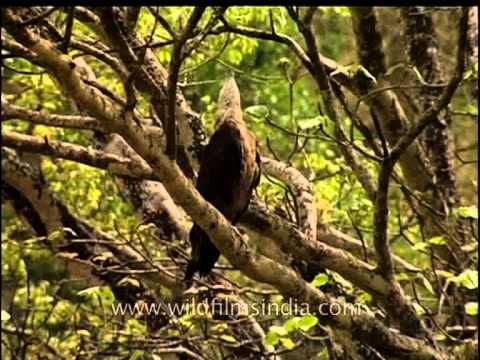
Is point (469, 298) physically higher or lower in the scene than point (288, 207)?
lower

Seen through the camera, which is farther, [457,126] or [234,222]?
[457,126]

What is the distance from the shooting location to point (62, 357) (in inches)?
120

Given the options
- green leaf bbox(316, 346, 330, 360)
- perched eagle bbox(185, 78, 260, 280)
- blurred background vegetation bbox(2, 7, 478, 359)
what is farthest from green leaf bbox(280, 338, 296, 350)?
perched eagle bbox(185, 78, 260, 280)

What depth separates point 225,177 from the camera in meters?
2.14

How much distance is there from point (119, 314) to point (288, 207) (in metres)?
0.80

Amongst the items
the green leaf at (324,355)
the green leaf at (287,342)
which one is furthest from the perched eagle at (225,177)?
the green leaf at (324,355)

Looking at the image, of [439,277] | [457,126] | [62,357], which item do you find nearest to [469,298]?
[439,277]

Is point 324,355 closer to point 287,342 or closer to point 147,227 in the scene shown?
point 287,342

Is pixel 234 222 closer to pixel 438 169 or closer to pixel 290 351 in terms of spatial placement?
pixel 290 351

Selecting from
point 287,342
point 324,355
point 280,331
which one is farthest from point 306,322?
point 324,355

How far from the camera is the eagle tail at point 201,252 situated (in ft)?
6.87

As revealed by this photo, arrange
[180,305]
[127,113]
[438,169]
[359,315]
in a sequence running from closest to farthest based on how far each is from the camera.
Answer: [127,113] < [359,315] < [180,305] < [438,169]

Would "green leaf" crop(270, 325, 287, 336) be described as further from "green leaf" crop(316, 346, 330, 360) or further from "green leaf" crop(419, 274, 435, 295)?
"green leaf" crop(419, 274, 435, 295)

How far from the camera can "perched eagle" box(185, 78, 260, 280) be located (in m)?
2.14
